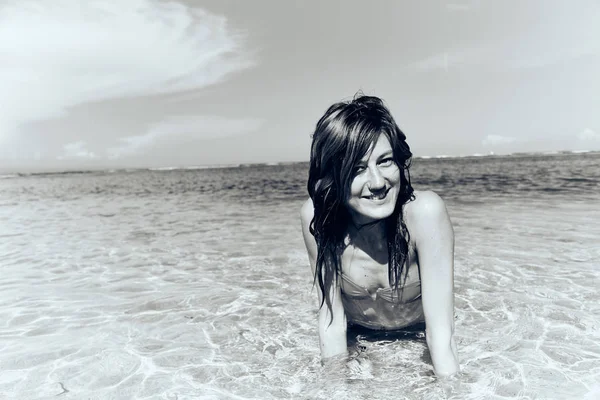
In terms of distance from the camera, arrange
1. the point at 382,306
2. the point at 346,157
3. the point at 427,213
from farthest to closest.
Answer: the point at 382,306, the point at 427,213, the point at 346,157

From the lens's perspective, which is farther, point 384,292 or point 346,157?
point 384,292

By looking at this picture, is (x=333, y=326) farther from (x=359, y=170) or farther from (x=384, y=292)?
(x=359, y=170)

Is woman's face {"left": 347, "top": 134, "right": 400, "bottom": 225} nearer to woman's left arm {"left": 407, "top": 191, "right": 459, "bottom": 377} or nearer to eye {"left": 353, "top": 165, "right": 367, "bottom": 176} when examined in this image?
eye {"left": 353, "top": 165, "right": 367, "bottom": 176}

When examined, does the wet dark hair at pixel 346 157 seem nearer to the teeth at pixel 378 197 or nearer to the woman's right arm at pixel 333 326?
the teeth at pixel 378 197

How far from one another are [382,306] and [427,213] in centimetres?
107

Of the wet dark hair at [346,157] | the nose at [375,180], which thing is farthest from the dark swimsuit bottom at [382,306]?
the nose at [375,180]

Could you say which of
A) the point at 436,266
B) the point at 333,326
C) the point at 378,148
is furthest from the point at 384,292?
the point at 378,148

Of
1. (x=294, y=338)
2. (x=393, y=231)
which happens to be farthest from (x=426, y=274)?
(x=294, y=338)

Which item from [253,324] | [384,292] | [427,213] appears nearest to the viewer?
[427,213]

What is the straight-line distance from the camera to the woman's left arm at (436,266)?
2.72m

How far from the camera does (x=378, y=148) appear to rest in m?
2.59

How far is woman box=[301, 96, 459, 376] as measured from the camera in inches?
103

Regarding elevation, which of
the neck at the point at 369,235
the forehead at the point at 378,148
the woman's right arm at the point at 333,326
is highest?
the forehead at the point at 378,148

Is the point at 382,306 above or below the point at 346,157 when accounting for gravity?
below
